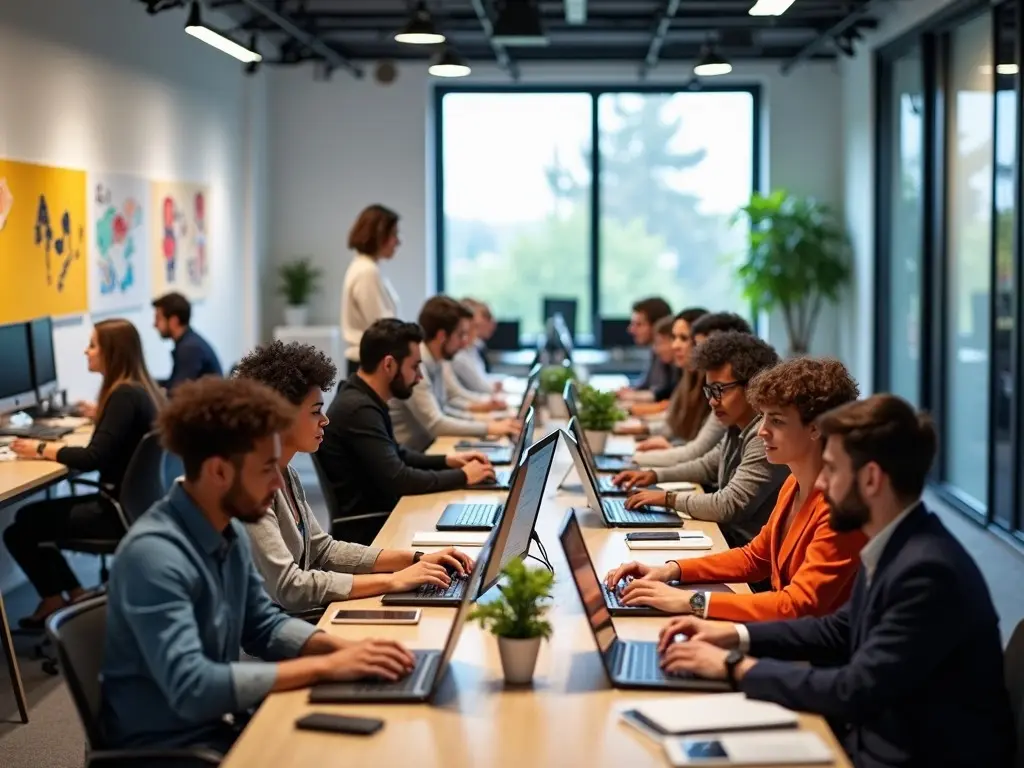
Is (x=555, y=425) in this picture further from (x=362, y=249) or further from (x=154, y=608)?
(x=154, y=608)

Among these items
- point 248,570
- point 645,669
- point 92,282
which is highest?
point 92,282

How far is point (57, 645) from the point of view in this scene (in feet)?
8.36

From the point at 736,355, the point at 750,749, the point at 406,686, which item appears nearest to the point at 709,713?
the point at 750,749

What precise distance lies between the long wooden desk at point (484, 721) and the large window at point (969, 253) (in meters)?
5.85

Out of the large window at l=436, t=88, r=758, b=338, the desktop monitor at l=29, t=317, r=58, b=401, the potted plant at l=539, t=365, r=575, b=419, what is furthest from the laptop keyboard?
the large window at l=436, t=88, r=758, b=338

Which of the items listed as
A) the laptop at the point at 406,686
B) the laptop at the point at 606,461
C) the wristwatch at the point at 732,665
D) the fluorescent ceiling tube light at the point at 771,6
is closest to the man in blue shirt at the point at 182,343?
the laptop at the point at 606,461

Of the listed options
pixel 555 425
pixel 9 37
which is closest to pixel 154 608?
pixel 555 425

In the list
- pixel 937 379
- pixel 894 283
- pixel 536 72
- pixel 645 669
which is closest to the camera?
pixel 645 669

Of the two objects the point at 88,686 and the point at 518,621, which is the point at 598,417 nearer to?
the point at 518,621

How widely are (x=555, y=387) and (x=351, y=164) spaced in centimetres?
611

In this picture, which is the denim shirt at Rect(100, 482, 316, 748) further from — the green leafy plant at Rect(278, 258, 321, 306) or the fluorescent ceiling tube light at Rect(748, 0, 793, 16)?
the green leafy plant at Rect(278, 258, 321, 306)

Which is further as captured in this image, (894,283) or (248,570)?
(894,283)

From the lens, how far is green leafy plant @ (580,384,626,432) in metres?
5.98

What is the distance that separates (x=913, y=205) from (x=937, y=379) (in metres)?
1.37
